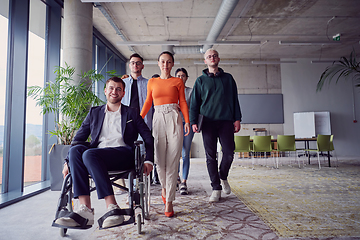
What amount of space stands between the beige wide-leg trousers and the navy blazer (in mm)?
254

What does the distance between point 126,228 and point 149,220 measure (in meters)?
0.24

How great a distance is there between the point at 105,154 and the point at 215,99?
4.92ft

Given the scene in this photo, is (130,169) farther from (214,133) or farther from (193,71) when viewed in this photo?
(193,71)

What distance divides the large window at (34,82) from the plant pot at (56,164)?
105 centimetres

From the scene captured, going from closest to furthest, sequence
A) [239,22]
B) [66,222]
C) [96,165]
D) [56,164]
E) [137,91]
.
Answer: [66,222] < [96,165] < [137,91] < [56,164] < [239,22]

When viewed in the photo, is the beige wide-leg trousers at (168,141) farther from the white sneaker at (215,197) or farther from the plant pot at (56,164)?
the plant pot at (56,164)

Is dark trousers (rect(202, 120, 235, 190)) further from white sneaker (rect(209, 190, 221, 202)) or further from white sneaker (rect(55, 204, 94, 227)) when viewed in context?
white sneaker (rect(55, 204, 94, 227))

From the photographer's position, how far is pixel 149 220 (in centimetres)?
206

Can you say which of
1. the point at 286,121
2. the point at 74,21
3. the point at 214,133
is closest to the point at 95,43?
the point at 74,21

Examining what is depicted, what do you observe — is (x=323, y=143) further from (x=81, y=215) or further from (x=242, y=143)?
(x=81, y=215)

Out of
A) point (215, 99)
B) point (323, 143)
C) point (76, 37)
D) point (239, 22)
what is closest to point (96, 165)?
point (215, 99)

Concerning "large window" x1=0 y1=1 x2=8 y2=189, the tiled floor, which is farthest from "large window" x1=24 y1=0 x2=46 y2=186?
the tiled floor

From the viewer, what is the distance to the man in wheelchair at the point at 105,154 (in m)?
1.49

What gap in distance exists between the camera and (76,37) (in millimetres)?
4484
